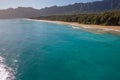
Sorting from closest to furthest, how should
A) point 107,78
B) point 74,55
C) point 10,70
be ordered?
point 107,78 → point 10,70 → point 74,55

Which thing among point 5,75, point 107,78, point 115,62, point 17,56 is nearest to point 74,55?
point 115,62

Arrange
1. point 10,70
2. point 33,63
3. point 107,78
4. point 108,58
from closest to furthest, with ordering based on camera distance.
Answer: point 107,78, point 10,70, point 33,63, point 108,58

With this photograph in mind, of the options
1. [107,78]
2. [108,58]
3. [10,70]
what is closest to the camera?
[107,78]

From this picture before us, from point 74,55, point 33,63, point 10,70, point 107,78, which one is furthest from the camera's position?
point 74,55

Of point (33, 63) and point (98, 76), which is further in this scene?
point (33, 63)

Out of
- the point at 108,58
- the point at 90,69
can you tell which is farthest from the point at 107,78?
the point at 108,58

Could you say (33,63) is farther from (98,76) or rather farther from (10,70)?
(98,76)

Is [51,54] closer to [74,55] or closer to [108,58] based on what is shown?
[74,55]

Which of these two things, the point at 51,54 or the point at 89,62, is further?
the point at 51,54
